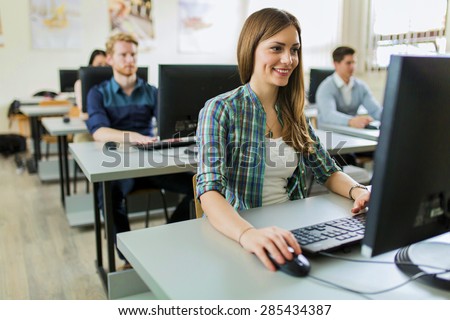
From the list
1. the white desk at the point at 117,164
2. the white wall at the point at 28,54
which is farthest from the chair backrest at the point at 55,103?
the white desk at the point at 117,164

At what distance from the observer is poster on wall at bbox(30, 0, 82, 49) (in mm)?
5727

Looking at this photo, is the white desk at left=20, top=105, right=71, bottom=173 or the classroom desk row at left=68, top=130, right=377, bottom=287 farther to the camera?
the white desk at left=20, top=105, right=71, bottom=173

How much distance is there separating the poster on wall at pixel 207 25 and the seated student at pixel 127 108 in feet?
13.4

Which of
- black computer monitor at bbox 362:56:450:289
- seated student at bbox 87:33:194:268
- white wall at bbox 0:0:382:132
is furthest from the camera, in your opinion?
white wall at bbox 0:0:382:132

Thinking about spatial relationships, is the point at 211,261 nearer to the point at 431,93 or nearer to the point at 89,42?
the point at 431,93

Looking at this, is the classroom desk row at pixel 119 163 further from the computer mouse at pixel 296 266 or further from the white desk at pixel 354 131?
the computer mouse at pixel 296 266

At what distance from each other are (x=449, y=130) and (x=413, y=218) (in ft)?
0.53

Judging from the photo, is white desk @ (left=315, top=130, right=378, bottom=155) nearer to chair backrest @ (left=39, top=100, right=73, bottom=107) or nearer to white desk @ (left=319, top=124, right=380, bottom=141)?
white desk @ (left=319, top=124, right=380, bottom=141)

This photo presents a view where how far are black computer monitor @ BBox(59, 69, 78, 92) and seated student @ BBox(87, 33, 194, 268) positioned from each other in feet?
6.97

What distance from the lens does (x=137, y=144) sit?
2.18 meters

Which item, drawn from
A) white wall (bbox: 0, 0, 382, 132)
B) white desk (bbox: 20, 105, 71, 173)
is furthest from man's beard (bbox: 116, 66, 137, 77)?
white wall (bbox: 0, 0, 382, 132)

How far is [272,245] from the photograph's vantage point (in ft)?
2.86

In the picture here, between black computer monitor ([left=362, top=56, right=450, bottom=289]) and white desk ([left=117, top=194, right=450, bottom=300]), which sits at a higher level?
black computer monitor ([left=362, top=56, right=450, bottom=289])

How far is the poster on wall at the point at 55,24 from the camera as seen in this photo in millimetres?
5727
